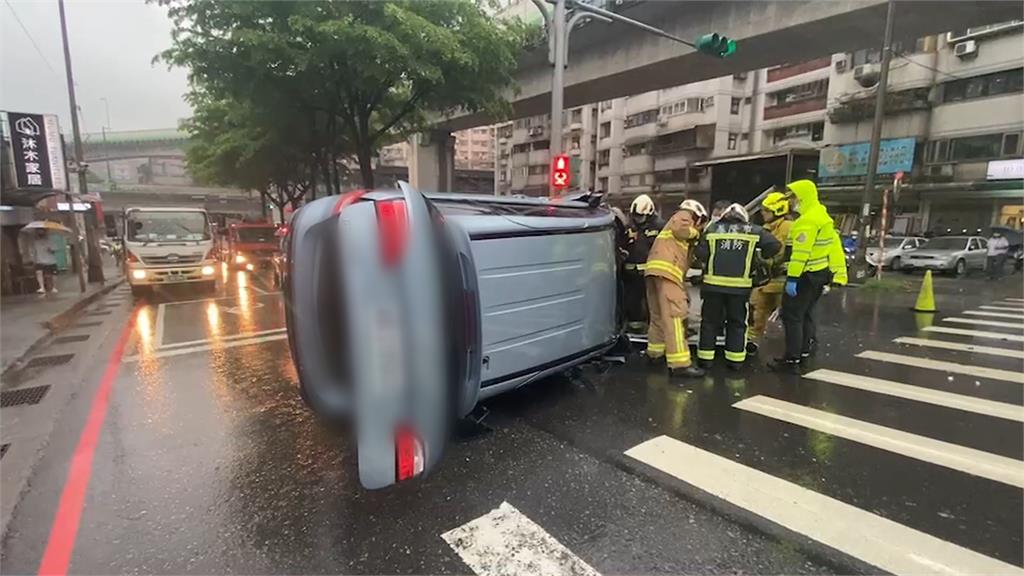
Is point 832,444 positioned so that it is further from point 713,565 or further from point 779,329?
point 779,329

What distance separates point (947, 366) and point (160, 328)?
10990mm

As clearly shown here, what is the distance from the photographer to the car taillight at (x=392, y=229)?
227 cm

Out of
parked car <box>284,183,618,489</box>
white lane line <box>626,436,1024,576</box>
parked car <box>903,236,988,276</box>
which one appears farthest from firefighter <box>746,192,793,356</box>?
parked car <box>903,236,988,276</box>

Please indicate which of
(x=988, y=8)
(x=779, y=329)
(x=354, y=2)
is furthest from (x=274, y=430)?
(x=988, y=8)

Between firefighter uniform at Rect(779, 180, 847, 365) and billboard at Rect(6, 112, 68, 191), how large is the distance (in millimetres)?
15479

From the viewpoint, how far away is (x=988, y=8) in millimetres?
10492

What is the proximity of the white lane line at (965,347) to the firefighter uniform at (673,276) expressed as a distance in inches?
161

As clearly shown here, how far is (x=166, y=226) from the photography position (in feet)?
39.1

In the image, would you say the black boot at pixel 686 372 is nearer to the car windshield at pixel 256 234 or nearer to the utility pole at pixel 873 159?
the utility pole at pixel 873 159

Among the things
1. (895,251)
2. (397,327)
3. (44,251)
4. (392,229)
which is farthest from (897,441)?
(44,251)

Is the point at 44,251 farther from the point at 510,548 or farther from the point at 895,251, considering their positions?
the point at 895,251

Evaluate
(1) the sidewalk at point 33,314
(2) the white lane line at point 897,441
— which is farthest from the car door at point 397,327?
(1) the sidewalk at point 33,314

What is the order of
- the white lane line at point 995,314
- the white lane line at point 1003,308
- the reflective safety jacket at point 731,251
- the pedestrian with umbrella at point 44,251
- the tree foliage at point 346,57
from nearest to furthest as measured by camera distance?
1. the reflective safety jacket at point 731,251
2. the white lane line at point 995,314
3. the white lane line at point 1003,308
4. the tree foliage at point 346,57
5. the pedestrian with umbrella at point 44,251

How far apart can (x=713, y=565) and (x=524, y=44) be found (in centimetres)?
1522
